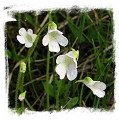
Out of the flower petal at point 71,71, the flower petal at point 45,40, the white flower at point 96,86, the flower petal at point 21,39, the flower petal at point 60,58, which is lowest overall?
the white flower at point 96,86

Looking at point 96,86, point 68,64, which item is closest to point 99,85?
point 96,86

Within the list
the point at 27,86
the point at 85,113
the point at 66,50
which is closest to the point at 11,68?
the point at 27,86

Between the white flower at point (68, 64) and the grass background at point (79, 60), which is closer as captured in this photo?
the white flower at point (68, 64)

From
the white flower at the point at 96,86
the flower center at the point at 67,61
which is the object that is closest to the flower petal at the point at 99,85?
the white flower at the point at 96,86

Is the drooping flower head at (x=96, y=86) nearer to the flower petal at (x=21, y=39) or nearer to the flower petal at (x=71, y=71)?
the flower petal at (x=71, y=71)

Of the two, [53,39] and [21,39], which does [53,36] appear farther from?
[21,39]

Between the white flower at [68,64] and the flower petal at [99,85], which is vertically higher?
the white flower at [68,64]
